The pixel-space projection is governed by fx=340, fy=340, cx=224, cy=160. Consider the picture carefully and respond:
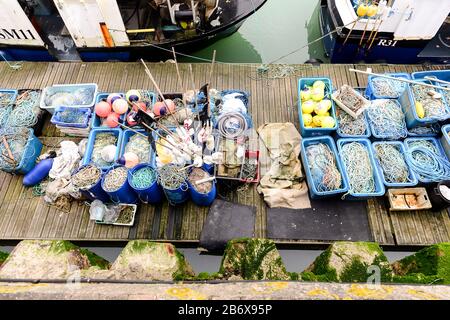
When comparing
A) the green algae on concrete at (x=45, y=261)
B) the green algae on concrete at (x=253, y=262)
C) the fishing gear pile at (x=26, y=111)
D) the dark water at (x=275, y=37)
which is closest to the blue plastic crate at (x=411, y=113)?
the dark water at (x=275, y=37)

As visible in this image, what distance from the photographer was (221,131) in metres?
5.78

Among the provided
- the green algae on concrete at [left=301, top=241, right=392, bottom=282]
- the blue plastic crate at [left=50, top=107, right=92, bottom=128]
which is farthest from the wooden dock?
the green algae on concrete at [left=301, top=241, right=392, bottom=282]

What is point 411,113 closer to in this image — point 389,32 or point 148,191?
point 389,32

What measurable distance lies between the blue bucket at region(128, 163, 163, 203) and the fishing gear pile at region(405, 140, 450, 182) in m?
4.12

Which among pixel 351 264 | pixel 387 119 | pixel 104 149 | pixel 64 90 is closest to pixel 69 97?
pixel 64 90

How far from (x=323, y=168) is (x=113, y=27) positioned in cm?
466

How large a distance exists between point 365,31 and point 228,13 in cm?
281

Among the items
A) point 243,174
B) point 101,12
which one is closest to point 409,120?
point 243,174

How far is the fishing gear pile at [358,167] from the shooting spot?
5.51 m

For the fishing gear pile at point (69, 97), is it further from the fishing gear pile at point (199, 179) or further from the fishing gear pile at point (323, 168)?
the fishing gear pile at point (323, 168)

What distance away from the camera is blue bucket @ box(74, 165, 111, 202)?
5.14 meters

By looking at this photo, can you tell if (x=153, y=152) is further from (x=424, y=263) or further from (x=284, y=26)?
(x=284, y=26)

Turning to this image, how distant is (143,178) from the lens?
519 cm

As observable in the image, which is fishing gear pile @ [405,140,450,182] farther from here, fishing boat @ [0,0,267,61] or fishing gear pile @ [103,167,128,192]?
fishing gear pile @ [103,167,128,192]
